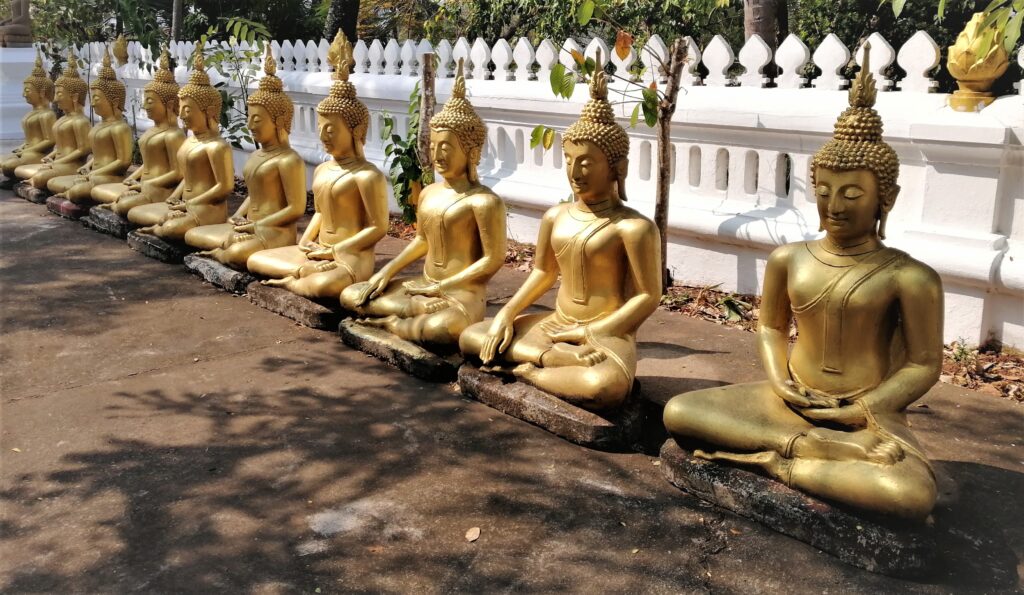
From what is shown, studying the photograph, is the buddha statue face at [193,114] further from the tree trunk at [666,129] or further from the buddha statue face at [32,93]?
the buddha statue face at [32,93]

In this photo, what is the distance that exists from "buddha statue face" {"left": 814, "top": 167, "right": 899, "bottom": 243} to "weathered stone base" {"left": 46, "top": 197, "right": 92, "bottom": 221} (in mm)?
8054

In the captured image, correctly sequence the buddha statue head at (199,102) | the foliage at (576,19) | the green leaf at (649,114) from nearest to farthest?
the green leaf at (649,114)
the buddha statue head at (199,102)
the foliage at (576,19)

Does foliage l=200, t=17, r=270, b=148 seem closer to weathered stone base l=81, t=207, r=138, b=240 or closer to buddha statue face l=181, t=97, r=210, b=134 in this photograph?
weathered stone base l=81, t=207, r=138, b=240

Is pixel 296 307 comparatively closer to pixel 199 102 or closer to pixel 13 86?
pixel 199 102

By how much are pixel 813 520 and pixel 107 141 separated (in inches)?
328

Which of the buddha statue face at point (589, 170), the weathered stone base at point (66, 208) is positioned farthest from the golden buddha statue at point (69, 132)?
the buddha statue face at point (589, 170)

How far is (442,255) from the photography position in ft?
17.8

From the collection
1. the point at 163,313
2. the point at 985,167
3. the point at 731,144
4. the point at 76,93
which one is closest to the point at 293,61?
the point at 76,93

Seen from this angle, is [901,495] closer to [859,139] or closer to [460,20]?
[859,139]

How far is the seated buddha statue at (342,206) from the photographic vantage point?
604 centimetres

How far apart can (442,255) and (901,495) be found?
2965 millimetres

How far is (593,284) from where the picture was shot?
4.59m

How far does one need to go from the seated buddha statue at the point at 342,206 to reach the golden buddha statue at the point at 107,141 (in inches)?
163

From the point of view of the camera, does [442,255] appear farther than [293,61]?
No
